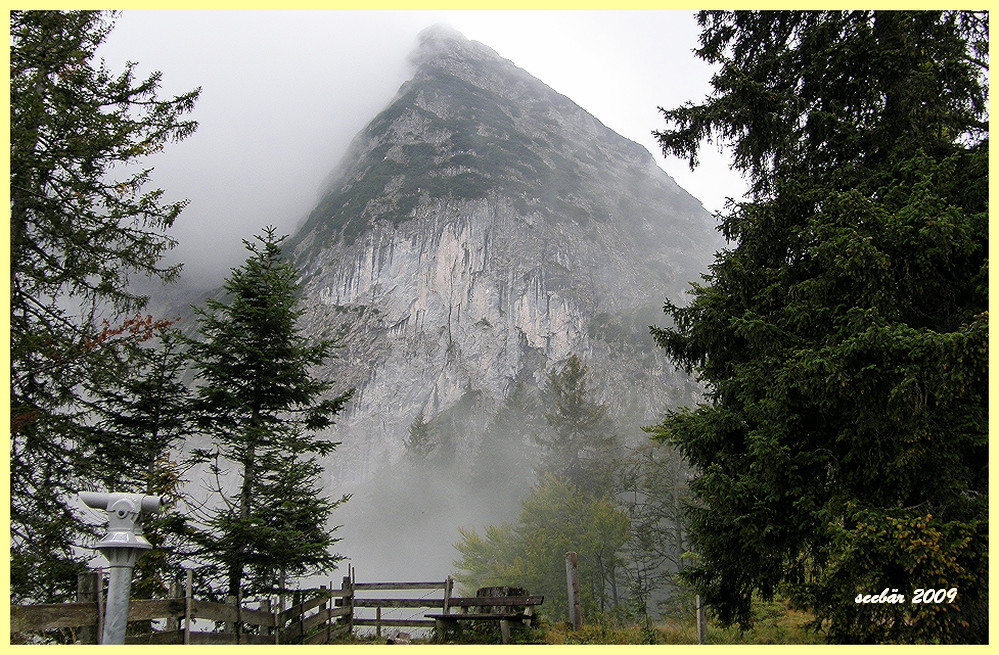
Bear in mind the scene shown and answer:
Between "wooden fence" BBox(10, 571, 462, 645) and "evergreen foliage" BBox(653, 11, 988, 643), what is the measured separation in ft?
22.8

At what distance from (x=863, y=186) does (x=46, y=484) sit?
13.0 meters

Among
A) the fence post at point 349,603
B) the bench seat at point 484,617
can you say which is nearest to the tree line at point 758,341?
the fence post at point 349,603

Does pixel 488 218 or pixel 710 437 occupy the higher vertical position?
pixel 488 218

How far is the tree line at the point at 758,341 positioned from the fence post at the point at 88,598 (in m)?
2.64

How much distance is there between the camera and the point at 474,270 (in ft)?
306

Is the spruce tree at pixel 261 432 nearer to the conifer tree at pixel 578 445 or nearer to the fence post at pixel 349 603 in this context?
the fence post at pixel 349 603

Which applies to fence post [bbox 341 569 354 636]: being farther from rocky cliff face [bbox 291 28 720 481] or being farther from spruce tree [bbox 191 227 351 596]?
rocky cliff face [bbox 291 28 720 481]

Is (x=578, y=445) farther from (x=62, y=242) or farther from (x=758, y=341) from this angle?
(x=62, y=242)

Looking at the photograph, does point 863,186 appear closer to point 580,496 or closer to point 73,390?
point 73,390

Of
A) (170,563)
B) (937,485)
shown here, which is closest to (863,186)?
(937,485)

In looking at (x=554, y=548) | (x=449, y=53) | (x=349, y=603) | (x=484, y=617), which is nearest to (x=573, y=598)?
(x=484, y=617)

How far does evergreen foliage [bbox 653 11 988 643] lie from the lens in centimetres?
545

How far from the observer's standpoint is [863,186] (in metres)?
7.35

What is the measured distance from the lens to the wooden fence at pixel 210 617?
6.17 m
